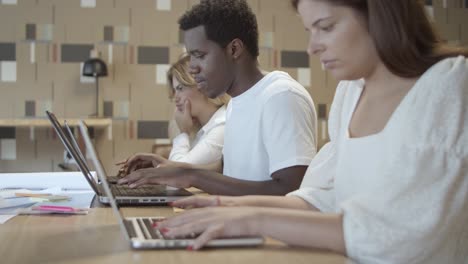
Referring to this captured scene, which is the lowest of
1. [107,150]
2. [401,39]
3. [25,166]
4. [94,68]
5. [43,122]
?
[25,166]

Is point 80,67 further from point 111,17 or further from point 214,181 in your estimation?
point 214,181

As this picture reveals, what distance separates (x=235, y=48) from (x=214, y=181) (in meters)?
0.49

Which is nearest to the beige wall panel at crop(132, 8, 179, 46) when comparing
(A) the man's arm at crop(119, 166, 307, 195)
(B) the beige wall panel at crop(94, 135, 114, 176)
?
(B) the beige wall panel at crop(94, 135, 114, 176)

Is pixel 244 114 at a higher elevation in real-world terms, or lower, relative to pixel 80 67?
lower

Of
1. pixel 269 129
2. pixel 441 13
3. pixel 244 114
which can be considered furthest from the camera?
pixel 441 13

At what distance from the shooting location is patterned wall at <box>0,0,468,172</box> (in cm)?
415

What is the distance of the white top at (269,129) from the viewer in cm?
156

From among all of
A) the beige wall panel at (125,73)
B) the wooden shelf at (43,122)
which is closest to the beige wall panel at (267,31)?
the beige wall panel at (125,73)

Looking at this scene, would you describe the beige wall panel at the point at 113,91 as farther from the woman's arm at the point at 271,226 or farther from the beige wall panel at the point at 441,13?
the woman's arm at the point at 271,226

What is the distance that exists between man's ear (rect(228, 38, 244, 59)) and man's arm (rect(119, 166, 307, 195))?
438 mm

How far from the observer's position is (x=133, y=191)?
1511 millimetres

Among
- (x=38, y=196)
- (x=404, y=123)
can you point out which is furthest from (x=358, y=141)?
(x=38, y=196)

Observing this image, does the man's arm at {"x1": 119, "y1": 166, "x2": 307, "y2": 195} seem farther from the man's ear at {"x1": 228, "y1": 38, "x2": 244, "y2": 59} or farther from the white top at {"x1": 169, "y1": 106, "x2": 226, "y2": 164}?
the white top at {"x1": 169, "y1": 106, "x2": 226, "y2": 164}

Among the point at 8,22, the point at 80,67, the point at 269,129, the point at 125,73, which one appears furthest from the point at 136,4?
the point at 269,129
